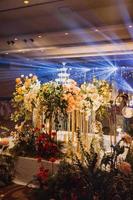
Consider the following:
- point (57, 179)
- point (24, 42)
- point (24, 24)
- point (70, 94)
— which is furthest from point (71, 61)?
point (57, 179)

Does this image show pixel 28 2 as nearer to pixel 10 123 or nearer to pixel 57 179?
pixel 57 179

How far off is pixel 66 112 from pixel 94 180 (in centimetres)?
167

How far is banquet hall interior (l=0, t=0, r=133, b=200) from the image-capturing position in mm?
3301

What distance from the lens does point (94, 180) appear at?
310 cm

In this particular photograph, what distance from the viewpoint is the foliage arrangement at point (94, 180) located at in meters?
3.03

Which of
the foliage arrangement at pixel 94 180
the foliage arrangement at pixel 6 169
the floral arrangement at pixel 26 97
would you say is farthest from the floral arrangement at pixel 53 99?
the foliage arrangement at pixel 94 180

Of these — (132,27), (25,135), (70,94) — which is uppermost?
(132,27)

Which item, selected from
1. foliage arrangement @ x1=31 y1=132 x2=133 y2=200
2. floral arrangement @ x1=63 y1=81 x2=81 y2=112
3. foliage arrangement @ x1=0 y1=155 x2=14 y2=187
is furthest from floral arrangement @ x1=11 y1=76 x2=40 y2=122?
foliage arrangement @ x1=31 y1=132 x2=133 y2=200

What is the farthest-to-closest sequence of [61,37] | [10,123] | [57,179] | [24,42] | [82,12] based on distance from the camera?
[10,123], [24,42], [61,37], [82,12], [57,179]

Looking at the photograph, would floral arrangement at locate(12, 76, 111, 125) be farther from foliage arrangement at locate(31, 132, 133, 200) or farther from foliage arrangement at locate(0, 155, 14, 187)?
foliage arrangement at locate(31, 132, 133, 200)

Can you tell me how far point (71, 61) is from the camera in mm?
9500

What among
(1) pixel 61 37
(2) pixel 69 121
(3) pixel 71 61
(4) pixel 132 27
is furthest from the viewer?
(3) pixel 71 61

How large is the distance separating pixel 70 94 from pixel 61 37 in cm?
295

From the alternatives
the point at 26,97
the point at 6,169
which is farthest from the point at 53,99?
the point at 6,169
